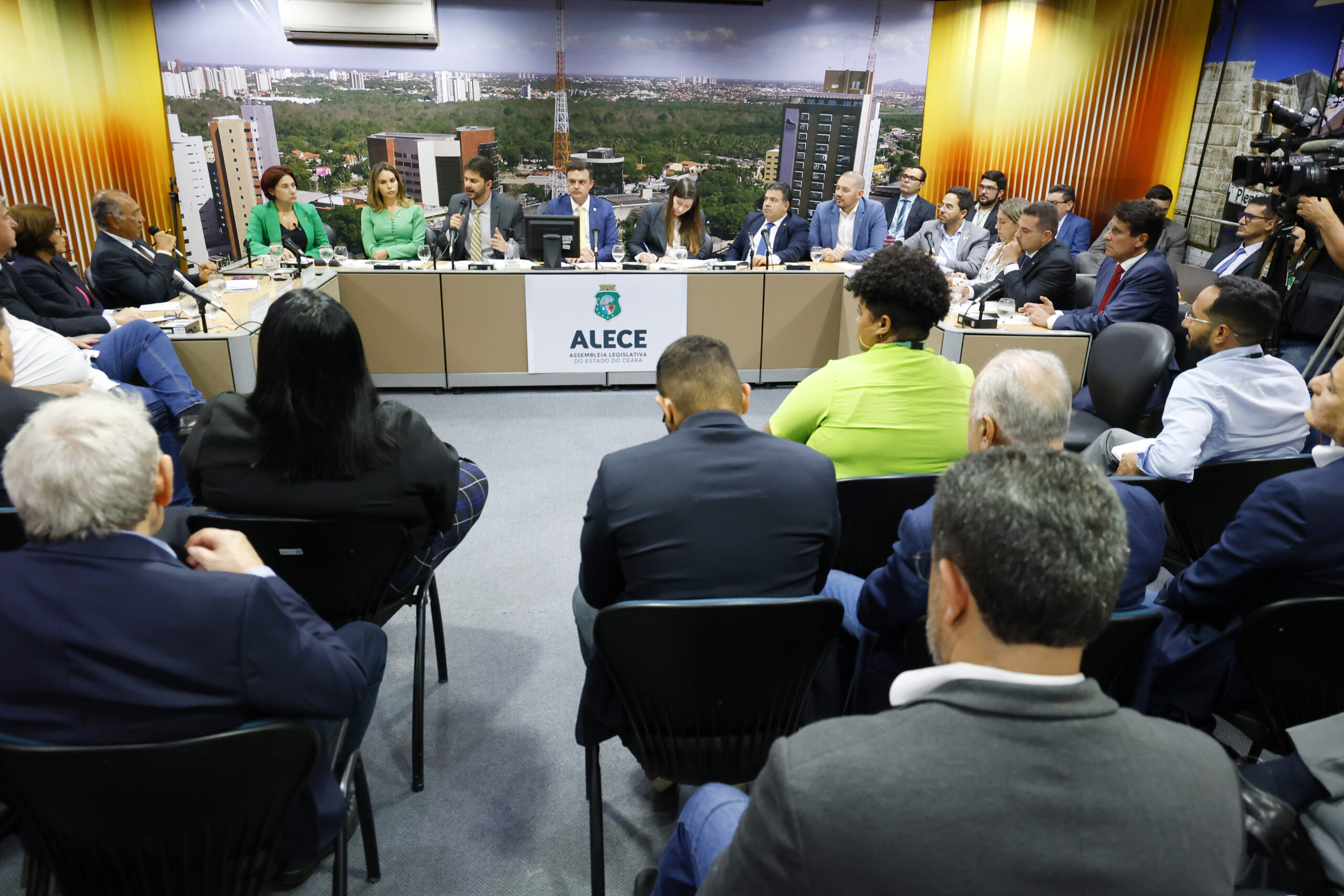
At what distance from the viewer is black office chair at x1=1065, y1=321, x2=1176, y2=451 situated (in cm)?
354

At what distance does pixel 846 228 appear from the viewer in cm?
652

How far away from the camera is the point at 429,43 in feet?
24.7

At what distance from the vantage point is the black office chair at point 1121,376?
3541 mm

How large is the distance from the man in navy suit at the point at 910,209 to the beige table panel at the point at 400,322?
374 cm

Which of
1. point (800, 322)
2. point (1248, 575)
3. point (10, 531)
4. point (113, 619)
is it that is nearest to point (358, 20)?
point (800, 322)

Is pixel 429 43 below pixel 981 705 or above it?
above

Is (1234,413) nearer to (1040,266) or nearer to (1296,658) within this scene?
(1296,658)

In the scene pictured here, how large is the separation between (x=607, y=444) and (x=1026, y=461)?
390 cm

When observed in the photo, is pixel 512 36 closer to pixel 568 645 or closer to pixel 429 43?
pixel 429 43

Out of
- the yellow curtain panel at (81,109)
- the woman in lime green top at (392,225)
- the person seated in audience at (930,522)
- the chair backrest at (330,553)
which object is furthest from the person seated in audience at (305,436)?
the yellow curtain panel at (81,109)

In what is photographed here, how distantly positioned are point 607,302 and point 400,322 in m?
1.35

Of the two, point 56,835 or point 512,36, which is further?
point 512,36

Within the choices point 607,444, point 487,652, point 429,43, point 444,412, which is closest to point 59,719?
point 487,652

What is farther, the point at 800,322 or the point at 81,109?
the point at 81,109
